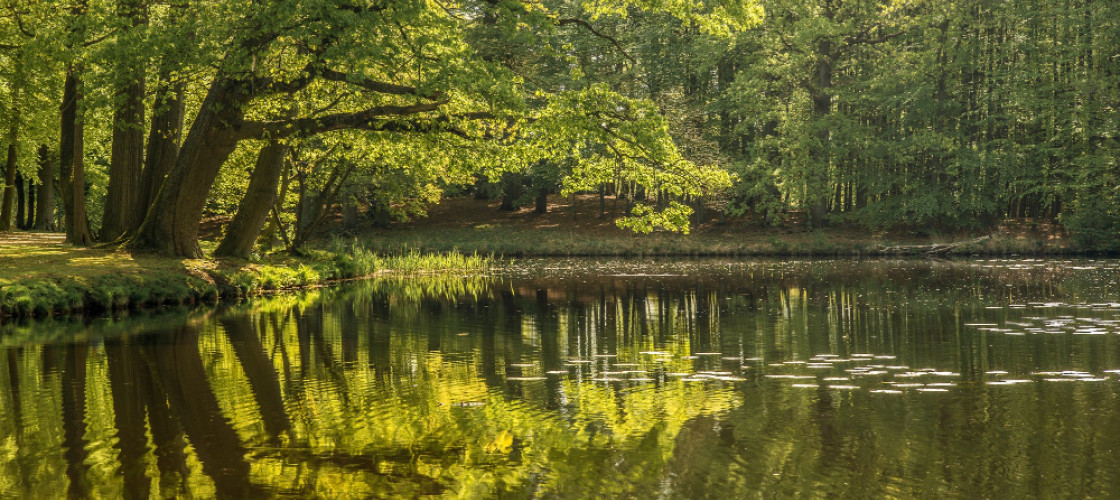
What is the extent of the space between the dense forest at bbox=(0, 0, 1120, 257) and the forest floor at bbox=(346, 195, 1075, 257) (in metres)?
1.23

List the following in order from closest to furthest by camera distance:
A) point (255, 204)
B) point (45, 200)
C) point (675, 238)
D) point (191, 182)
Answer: point (191, 182) < point (255, 204) < point (45, 200) < point (675, 238)

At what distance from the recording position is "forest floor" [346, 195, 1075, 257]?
148ft

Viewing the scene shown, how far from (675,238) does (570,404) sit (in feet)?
132

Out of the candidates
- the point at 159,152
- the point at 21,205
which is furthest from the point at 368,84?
the point at 21,205

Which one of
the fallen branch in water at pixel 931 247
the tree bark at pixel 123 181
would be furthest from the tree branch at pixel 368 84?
the fallen branch in water at pixel 931 247

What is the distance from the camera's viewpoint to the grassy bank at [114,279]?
1817 cm

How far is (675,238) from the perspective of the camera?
48625 millimetres

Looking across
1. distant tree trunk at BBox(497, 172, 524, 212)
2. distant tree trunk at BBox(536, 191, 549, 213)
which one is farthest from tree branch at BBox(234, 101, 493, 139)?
distant tree trunk at BBox(536, 191, 549, 213)

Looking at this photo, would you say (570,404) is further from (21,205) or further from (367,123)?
(21,205)

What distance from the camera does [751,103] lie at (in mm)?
48781

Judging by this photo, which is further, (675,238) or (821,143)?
(675,238)

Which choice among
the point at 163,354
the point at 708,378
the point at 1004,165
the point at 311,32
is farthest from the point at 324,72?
the point at 1004,165

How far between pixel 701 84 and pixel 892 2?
40.5 ft

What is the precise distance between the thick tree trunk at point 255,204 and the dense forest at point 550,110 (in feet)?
0.24
